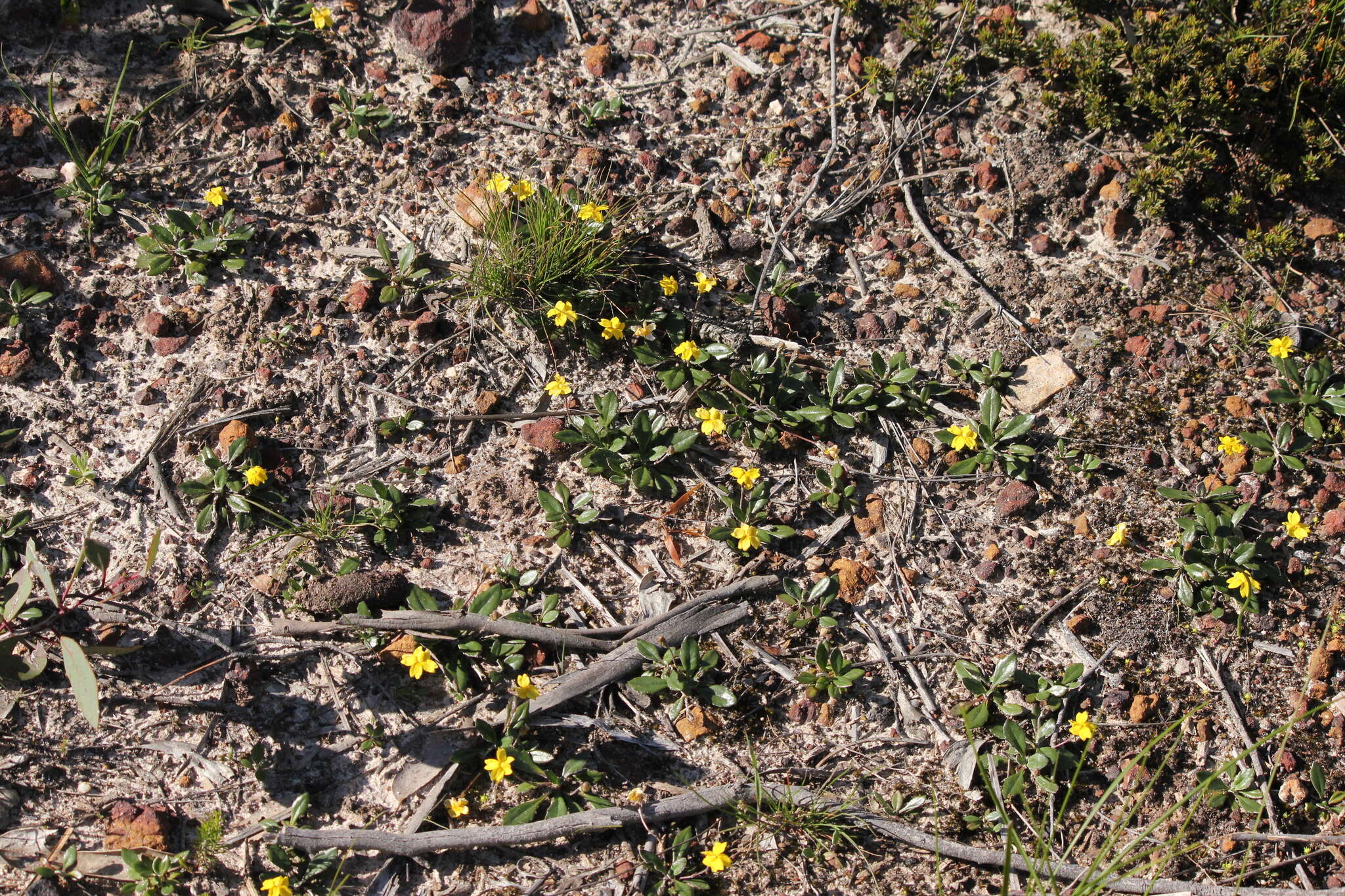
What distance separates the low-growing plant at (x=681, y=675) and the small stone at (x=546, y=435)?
888mm

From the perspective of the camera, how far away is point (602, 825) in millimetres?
3168

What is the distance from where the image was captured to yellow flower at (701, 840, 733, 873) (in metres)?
3.10

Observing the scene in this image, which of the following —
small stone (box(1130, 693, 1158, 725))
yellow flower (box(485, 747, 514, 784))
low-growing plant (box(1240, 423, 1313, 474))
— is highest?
low-growing plant (box(1240, 423, 1313, 474))

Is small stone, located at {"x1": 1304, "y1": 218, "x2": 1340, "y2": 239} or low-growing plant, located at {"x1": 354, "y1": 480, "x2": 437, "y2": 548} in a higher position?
small stone, located at {"x1": 1304, "y1": 218, "x2": 1340, "y2": 239}

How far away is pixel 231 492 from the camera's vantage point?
367cm

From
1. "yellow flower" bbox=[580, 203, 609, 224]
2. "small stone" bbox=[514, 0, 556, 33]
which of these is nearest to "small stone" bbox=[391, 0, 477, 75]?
"small stone" bbox=[514, 0, 556, 33]

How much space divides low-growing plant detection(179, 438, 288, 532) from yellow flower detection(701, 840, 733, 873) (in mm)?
2041

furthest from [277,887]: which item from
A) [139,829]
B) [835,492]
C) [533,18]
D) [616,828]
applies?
[533,18]

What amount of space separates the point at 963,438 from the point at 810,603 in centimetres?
92

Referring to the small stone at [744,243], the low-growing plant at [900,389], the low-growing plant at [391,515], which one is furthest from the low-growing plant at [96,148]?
the low-growing plant at [900,389]

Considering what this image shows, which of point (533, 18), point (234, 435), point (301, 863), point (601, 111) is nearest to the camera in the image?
point (301, 863)

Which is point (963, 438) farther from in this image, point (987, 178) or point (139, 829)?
point (139, 829)

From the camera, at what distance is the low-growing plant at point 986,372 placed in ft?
13.0

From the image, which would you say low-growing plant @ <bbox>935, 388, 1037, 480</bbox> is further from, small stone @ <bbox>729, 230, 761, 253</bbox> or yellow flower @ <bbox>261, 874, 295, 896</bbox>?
yellow flower @ <bbox>261, 874, 295, 896</bbox>
